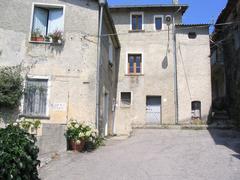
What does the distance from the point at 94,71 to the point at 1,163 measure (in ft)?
26.1

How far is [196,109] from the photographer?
20938 millimetres

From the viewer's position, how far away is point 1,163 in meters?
5.98

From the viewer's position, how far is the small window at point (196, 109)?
819 inches

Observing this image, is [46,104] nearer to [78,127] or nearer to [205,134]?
[78,127]

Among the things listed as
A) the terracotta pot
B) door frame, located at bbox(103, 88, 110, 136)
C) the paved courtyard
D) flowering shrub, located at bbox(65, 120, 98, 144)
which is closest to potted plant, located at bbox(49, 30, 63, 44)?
flowering shrub, located at bbox(65, 120, 98, 144)

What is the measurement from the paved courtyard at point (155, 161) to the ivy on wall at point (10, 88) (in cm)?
356

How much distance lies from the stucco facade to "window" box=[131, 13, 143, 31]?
8938 millimetres

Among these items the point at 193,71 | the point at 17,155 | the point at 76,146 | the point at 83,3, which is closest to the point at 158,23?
the point at 193,71

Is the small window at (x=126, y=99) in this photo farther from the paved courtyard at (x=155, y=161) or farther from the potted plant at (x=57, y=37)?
the potted plant at (x=57, y=37)

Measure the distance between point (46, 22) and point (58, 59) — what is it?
1.87 m

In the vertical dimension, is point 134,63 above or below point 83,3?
below

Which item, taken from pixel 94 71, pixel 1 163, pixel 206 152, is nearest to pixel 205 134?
pixel 206 152

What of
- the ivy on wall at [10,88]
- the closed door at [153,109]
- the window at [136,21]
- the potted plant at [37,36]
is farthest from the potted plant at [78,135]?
the window at [136,21]

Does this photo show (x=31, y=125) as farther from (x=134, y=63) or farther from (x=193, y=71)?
(x=193, y=71)
